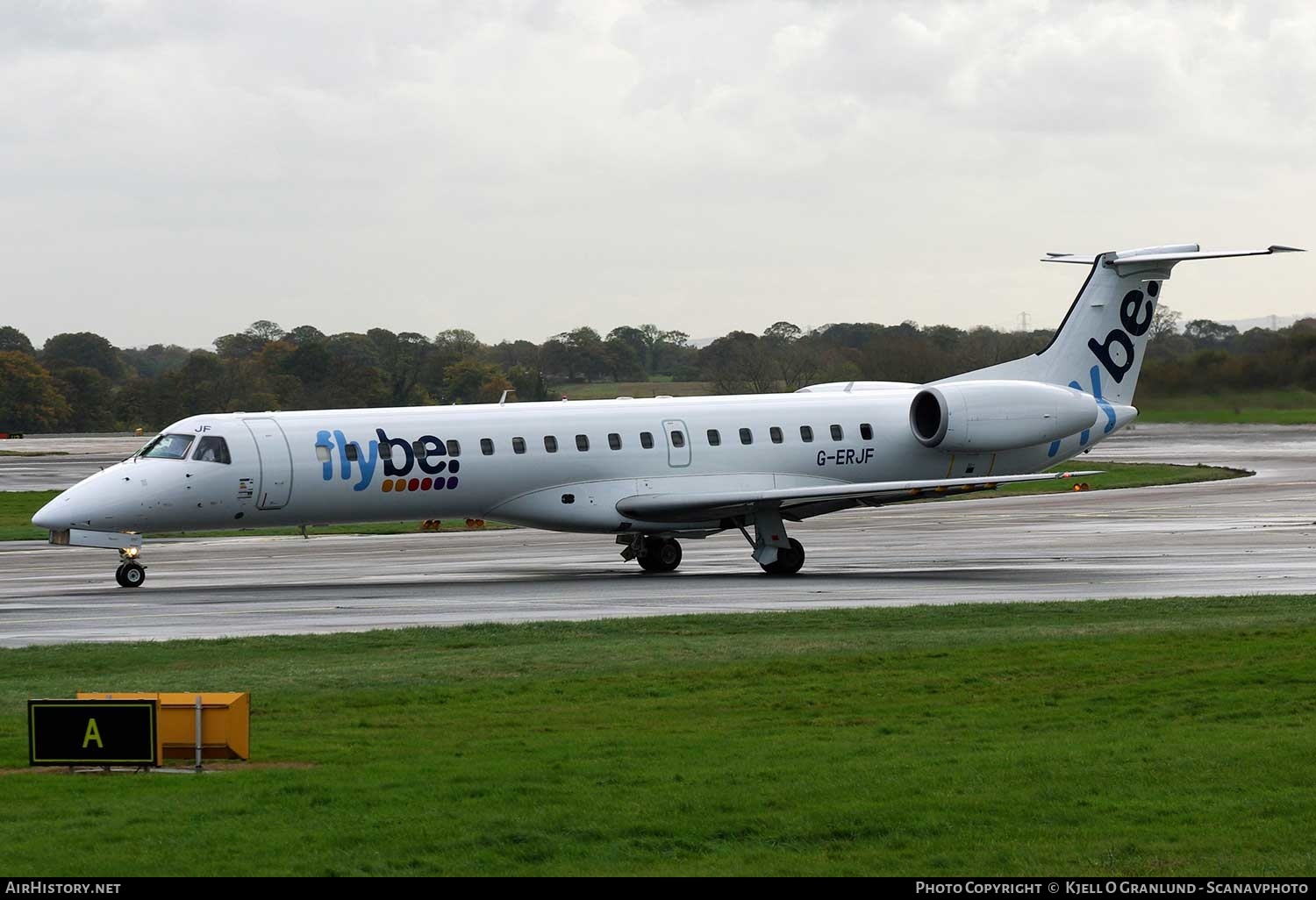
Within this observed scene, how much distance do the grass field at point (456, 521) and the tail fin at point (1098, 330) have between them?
1401 cm

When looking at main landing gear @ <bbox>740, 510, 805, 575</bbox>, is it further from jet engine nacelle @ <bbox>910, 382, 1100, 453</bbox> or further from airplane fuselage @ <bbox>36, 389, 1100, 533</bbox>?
jet engine nacelle @ <bbox>910, 382, 1100, 453</bbox>

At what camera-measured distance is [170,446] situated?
30000 mm

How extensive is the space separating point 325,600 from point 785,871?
18656 millimetres

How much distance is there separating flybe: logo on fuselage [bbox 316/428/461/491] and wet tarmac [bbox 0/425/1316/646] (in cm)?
177

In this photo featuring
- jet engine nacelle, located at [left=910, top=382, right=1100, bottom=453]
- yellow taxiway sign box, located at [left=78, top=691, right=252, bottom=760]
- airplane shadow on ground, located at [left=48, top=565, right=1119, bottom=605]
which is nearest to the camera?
yellow taxiway sign box, located at [left=78, top=691, right=252, bottom=760]

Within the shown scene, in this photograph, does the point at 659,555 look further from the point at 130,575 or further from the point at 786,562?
the point at 130,575

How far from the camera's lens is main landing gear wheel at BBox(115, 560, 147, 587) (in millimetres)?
30188

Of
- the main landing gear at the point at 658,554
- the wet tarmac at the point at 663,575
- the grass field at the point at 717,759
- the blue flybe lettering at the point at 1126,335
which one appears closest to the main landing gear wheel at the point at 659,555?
the main landing gear at the point at 658,554

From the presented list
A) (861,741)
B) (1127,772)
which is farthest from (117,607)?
(1127,772)

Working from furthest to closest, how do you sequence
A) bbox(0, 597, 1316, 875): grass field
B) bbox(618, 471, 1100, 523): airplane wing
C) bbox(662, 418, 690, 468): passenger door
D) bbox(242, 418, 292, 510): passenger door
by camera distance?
1. bbox(662, 418, 690, 468): passenger door
2. bbox(618, 471, 1100, 523): airplane wing
3. bbox(242, 418, 292, 510): passenger door
4. bbox(0, 597, 1316, 875): grass field

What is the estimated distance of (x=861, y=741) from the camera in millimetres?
13531

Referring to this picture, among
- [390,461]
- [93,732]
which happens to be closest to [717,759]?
[93,732]

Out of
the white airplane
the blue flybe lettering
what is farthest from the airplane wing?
the blue flybe lettering

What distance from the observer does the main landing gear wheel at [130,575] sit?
30.2 meters
